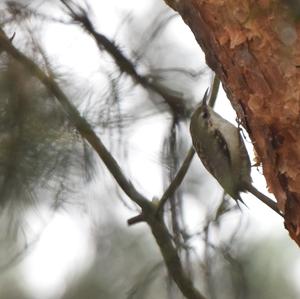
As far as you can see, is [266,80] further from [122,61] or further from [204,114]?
[204,114]

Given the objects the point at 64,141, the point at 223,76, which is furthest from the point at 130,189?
the point at 223,76

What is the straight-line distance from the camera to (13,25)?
1933 mm

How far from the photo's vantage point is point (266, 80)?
1.46 m

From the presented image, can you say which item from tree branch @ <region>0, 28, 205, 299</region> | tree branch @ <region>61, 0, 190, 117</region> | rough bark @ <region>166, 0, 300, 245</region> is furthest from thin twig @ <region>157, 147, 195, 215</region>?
rough bark @ <region>166, 0, 300, 245</region>

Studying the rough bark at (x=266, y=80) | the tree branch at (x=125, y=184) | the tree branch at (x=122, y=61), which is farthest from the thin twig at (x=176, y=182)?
the rough bark at (x=266, y=80)

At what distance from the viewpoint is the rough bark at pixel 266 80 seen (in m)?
1.44

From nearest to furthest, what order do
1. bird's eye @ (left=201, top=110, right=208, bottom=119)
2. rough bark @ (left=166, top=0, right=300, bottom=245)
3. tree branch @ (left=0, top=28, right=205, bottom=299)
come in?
1. rough bark @ (left=166, top=0, right=300, bottom=245)
2. tree branch @ (left=0, top=28, right=205, bottom=299)
3. bird's eye @ (left=201, top=110, right=208, bottom=119)

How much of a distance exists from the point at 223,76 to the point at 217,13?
121 millimetres

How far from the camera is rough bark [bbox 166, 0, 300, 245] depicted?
4.72 feet

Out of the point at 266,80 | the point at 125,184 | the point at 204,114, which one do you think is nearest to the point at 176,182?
the point at 125,184

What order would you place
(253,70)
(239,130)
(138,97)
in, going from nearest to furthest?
(253,70) < (138,97) < (239,130)

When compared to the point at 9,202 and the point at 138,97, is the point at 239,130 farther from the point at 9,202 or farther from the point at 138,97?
the point at 9,202

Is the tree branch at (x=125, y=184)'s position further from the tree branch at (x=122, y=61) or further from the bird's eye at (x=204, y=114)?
the bird's eye at (x=204, y=114)

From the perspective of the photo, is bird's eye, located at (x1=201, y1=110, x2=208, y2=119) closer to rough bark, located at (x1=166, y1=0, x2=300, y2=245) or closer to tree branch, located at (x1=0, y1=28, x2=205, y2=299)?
tree branch, located at (x1=0, y1=28, x2=205, y2=299)
